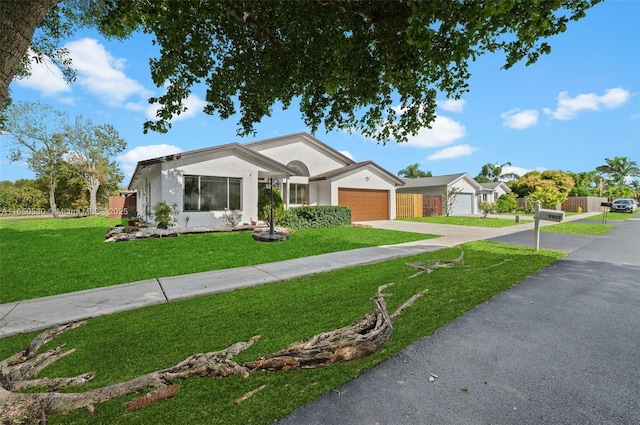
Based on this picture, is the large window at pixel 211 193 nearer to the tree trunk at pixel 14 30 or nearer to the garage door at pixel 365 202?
the garage door at pixel 365 202

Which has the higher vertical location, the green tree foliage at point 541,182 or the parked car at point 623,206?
the green tree foliage at point 541,182

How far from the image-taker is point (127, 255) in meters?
8.73

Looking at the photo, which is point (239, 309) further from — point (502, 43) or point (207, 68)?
point (502, 43)

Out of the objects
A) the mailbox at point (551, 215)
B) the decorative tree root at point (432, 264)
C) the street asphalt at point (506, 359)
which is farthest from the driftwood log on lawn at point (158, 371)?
the mailbox at point (551, 215)

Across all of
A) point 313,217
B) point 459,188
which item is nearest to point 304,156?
point 313,217

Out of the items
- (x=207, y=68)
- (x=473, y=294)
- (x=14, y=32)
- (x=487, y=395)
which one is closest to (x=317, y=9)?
(x=207, y=68)

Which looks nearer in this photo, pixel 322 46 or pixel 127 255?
pixel 322 46

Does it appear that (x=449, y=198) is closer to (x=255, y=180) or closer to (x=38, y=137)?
(x=255, y=180)

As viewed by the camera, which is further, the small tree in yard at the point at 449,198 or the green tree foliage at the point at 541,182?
the green tree foliage at the point at 541,182

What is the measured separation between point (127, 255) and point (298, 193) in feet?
42.9

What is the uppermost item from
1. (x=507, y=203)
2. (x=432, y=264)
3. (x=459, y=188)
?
(x=459, y=188)

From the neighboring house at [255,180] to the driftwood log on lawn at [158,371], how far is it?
9077 millimetres

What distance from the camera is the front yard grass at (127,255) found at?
641 cm

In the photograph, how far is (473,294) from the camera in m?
4.70
